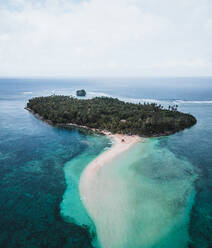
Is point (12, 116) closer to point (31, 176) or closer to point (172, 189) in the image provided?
point (31, 176)

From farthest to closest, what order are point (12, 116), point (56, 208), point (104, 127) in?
1. point (12, 116)
2. point (104, 127)
3. point (56, 208)

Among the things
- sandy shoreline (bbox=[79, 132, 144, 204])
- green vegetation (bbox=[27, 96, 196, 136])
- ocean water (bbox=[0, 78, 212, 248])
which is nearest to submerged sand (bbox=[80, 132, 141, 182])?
sandy shoreline (bbox=[79, 132, 144, 204])

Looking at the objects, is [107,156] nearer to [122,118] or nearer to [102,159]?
[102,159]

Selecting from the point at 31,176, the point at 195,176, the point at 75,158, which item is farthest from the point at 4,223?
the point at 195,176

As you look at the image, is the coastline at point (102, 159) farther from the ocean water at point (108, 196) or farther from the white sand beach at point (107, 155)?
the ocean water at point (108, 196)

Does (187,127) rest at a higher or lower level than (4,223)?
higher

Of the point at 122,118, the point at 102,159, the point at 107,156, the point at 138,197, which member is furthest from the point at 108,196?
the point at 122,118

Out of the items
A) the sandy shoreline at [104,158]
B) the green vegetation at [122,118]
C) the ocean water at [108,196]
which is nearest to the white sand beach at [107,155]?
the sandy shoreline at [104,158]
